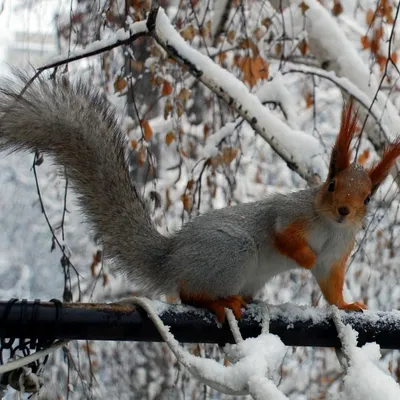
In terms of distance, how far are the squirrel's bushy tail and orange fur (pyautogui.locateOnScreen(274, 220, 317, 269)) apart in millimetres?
Answer: 183

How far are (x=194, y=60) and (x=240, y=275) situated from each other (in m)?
0.49

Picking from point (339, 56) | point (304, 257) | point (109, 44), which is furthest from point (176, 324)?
point (339, 56)

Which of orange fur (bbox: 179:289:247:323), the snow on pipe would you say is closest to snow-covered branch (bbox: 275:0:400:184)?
orange fur (bbox: 179:289:247:323)

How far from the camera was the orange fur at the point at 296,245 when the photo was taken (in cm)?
101

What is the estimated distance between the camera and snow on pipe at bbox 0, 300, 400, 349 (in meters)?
0.63

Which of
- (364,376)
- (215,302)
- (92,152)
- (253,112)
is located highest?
(253,112)

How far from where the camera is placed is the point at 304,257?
101cm

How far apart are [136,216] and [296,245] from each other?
26cm

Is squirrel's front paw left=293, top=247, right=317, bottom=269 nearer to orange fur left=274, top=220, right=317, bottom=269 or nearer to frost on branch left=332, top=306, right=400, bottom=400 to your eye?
orange fur left=274, top=220, right=317, bottom=269

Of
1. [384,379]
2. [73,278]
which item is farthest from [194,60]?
[73,278]

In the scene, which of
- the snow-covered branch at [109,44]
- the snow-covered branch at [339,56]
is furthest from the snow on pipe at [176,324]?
the snow-covered branch at [339,56]

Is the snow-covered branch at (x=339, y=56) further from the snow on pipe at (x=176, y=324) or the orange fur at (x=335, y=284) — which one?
the snow on pipe at (x=176, y=324)

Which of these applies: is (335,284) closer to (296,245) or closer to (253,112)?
(296,245)

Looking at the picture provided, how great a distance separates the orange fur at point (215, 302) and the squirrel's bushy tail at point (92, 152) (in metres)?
0.07
